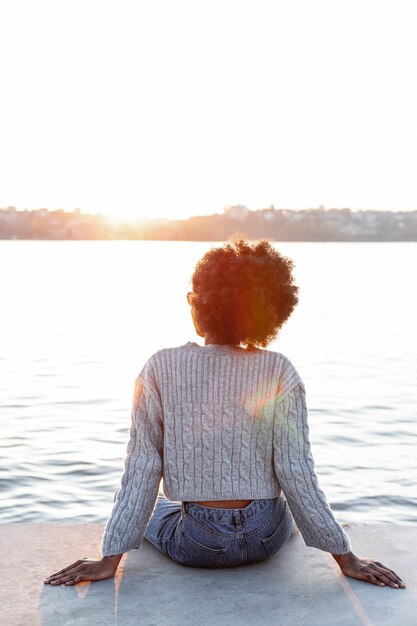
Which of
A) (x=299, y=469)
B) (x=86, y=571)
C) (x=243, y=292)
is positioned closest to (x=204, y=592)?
(x=86, y=571)

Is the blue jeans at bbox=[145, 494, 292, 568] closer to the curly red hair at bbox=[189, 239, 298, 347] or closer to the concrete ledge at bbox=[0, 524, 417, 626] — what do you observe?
the concrete ledge at bbox=[0, 524, 417, 626]

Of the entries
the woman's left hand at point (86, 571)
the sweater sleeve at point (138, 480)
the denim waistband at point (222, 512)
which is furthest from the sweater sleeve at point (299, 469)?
the woman's left hand at point (86, 571)

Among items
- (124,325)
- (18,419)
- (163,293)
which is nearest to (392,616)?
(18,419)

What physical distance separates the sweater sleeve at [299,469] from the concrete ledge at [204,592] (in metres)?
0.20

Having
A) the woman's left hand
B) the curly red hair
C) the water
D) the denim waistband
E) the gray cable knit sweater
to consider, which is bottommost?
the water

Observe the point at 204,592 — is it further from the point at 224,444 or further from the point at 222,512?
the point at 224,444

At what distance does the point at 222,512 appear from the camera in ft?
11.8

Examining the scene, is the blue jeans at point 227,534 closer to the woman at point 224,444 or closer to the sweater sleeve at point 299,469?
the woman at point 224,444

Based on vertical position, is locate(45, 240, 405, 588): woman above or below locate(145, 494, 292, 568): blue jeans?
above

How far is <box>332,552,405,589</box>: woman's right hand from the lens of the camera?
354 centimetres

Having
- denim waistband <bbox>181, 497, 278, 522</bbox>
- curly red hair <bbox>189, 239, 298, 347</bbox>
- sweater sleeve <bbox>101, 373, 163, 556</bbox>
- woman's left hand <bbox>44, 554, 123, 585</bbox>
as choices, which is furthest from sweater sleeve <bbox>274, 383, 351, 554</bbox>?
woman's left hand <bbox>44, 554, 123, 585</bbox>

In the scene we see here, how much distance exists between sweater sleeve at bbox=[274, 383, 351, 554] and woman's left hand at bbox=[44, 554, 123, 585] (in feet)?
2.28

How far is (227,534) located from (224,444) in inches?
13.6

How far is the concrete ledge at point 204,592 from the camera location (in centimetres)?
324
